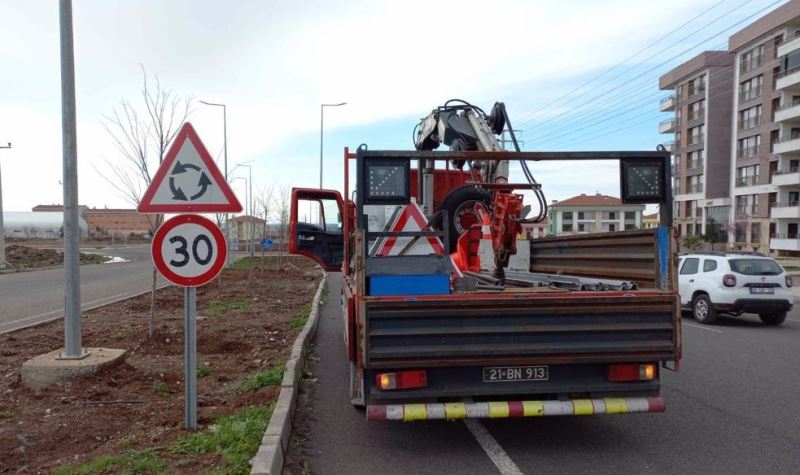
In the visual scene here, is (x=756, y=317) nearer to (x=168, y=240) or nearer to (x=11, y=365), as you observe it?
(x=168, y=240)

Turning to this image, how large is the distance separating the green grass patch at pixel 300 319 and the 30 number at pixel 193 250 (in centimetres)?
526

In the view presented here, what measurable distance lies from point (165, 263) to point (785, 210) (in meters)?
54.6

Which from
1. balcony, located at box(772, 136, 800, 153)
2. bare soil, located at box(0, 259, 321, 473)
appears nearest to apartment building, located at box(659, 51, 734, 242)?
balcony, located at box(772, 136, 800, 153)

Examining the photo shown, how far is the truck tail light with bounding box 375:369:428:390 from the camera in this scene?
14.3 feet

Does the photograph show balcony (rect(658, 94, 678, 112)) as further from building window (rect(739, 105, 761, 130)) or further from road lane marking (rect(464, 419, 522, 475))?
road lane marking (rect(464, 419, 522, 475))

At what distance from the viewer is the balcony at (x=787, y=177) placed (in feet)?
153

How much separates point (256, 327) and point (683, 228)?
66023 mm

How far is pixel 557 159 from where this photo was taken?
470cm

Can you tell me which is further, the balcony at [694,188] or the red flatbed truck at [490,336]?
the balcony at [694,188]

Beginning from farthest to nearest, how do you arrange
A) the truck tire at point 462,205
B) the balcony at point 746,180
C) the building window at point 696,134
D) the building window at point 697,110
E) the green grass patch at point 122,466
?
the building window at point 696,134 → the building window at point 697,110 → the balcony at point 746,180 → the truck tire at point 462,205 → the green grass patch at point 122,466

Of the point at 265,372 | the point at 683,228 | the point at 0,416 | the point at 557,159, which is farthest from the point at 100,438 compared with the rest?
the point at 683,228

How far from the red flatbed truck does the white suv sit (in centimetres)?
803

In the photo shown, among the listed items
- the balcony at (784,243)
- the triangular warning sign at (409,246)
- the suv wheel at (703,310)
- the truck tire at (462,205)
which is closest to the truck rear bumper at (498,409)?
the triangular warning sign at (409,246)

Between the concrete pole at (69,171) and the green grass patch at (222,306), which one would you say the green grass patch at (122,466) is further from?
the green grass patch at (222,306)
